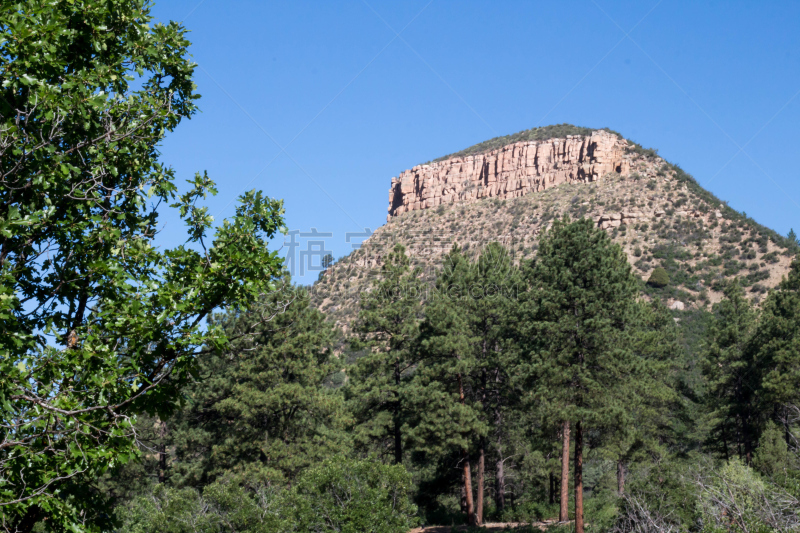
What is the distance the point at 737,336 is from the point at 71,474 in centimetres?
3215

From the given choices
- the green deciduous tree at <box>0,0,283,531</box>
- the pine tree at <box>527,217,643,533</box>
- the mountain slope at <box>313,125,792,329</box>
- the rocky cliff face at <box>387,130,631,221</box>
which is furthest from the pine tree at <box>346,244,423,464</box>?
Answer: the rocky cliff face at <box>387,130,631,221</box>

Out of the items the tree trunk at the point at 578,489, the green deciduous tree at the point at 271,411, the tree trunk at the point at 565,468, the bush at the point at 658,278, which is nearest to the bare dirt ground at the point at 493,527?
the tree trunk at the point at 565,468

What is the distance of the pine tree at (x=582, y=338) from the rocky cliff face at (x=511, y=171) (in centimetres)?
7798

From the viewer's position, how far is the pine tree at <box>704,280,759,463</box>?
2827cm

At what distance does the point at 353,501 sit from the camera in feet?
44.5

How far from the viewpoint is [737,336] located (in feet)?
98.5

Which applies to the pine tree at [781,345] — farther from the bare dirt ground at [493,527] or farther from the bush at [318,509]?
the bush at [318,509]

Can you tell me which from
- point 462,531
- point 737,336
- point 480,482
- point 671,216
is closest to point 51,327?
point 462,531

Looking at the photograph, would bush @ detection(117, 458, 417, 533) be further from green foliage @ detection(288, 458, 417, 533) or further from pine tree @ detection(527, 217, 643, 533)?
pine tree @ detection(527, 217, 643, 533)

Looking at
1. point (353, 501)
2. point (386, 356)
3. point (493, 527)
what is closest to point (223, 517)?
point (353, 501)

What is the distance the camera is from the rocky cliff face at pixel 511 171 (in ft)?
313

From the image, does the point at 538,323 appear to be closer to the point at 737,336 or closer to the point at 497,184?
the point at 737,336

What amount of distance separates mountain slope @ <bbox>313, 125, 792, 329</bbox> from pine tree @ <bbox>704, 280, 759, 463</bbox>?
2852 centimetres

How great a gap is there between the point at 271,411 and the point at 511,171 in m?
90.6
